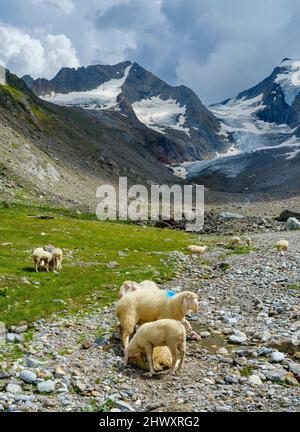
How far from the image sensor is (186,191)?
193500mm

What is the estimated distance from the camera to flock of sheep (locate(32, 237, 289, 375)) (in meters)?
14.0

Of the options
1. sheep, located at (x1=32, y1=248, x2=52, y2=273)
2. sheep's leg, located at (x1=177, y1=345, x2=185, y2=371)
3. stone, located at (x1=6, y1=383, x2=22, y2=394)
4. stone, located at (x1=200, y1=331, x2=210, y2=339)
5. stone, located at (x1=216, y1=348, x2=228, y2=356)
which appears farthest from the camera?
sheep, located at (x1=32, y1=248, x2=52, y2=273)

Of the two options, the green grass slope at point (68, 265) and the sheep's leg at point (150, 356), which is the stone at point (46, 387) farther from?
the green grass slope at point (68, 265)

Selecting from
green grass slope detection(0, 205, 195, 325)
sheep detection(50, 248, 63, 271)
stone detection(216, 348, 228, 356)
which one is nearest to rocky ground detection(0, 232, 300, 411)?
stone detection(216, 348, 228, 356)

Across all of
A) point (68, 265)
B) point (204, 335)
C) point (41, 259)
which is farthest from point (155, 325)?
point (68, 265)

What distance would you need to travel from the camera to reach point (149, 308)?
1703 centimetres

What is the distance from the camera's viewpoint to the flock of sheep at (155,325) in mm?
14047

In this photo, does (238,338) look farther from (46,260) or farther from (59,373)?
(46,260)

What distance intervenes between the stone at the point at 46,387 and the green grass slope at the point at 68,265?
743 centimetres

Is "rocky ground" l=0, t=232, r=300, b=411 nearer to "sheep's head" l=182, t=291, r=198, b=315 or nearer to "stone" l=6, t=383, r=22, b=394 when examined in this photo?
"stone" l=6, t=383, r=22, b=394

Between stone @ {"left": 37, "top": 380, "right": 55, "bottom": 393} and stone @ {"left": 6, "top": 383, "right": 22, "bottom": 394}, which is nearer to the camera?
stone @ {"left": 6, "top": 383, "right": 22, "bottom": 394}

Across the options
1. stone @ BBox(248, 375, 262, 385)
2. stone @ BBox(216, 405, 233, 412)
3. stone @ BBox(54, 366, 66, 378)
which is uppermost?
stone @ BBox(54, 366, 66, 378)

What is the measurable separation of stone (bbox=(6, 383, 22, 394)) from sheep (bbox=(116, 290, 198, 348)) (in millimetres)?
4789

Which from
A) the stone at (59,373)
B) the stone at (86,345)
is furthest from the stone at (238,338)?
the stone at (59,373)
